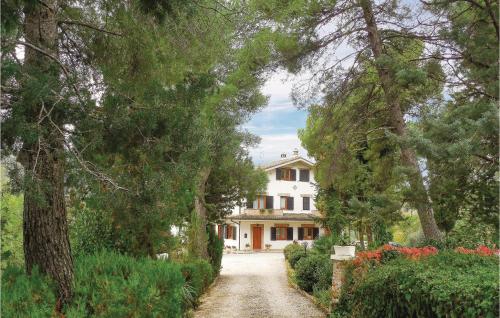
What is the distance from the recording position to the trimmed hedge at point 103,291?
183 inches

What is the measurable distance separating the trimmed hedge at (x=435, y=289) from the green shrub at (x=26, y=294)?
147 inches

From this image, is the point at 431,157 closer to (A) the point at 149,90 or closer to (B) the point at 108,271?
(A) the point at 149,90

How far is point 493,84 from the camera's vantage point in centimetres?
878

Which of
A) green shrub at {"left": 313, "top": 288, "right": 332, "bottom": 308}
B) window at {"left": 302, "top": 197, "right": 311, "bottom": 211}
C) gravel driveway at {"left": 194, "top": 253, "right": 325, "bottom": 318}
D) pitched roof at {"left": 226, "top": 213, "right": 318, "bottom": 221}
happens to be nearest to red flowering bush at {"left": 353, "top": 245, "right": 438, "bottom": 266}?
green shrub at {"left": 313, "top": 288, "right": 332, "bottom": 308}

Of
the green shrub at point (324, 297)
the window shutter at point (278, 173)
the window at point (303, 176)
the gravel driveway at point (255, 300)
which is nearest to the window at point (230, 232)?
the window shutter at point (278, 173)

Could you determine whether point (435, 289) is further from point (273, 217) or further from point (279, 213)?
point (279, 213)

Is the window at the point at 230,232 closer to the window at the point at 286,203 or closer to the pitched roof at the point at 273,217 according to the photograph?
the pitched roof at the point at 273,217

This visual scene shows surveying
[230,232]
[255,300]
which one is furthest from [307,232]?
[255,300]

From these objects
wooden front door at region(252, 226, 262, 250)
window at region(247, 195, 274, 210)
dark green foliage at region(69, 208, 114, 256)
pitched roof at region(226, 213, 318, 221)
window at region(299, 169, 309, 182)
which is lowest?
dark green foliage at region(69, 208, 114, 256)

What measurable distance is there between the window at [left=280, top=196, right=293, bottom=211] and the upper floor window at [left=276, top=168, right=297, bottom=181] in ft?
5.86

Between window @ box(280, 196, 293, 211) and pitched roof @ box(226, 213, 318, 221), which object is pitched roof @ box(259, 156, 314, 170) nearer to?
window @ box(280, 196, 293, 211)

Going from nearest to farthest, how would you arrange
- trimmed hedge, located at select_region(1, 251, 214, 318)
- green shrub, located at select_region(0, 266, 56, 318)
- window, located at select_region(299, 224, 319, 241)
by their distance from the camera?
1. green shrub, located at select_region(0, 266, 56, 318)
2. trimmed hedge, located at select_region(1, 251, 214, 318)
3. window, located at select_region(299, 224, 319, 241)

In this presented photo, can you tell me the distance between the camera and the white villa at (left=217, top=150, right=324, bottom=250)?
42250 mm

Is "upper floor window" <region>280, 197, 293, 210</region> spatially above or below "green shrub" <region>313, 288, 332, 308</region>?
above
